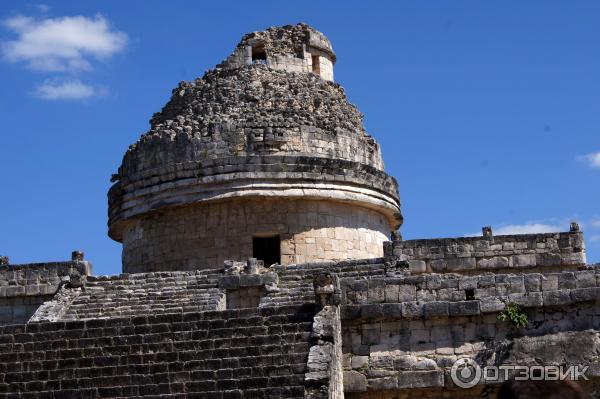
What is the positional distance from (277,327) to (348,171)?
28.5 ft

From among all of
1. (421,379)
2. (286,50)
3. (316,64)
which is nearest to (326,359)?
(421,379)

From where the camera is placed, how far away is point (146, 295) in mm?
18500

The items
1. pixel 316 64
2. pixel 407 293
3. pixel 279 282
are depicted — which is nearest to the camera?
Result: pixel 407 293

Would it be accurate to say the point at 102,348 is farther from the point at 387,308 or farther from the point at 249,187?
the point at 249,187

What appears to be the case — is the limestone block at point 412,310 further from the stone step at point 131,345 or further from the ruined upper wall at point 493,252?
the ruined upper wall at point 493,252

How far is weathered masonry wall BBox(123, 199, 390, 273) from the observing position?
70.2 ft

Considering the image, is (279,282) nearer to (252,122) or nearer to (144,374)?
(144,374)

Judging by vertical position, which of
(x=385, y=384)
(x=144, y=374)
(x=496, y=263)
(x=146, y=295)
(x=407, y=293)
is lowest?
(x=385, y=384)

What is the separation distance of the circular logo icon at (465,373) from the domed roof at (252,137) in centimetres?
860

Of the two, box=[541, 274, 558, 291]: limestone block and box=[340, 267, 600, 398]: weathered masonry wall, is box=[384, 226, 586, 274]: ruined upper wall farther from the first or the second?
box=[541, 274, 558, 291]: limestone block

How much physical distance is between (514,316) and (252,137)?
385 inches

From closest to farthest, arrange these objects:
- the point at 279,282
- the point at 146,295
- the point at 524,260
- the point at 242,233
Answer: the point at 279,282 → the point at 146,295 → the point at 524,260 → the point at 242,233

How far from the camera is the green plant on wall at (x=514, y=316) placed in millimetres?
14047

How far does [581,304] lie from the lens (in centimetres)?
1396
